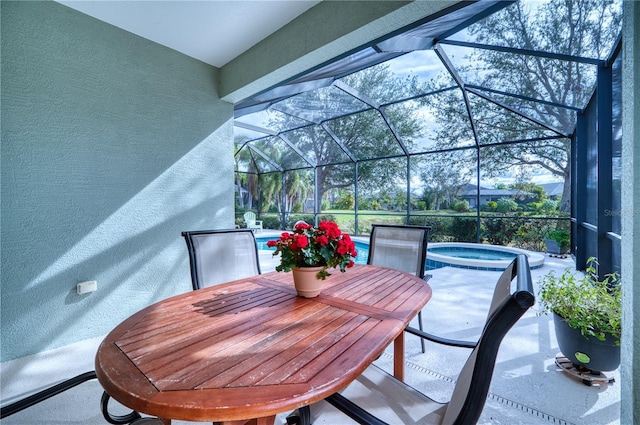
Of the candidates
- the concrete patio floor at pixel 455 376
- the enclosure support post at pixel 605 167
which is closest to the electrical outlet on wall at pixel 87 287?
the concrete patio floor at pixel 455 376

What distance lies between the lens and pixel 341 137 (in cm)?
747

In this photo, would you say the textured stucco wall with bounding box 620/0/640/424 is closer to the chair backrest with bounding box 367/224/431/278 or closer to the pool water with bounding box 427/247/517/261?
the chair backrest with bounding box 367/224/431/278

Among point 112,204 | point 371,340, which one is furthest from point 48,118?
point 371,340

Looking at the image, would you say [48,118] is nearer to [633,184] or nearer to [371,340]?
[371,340]

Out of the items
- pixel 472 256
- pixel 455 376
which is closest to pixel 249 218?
pixel 472 256

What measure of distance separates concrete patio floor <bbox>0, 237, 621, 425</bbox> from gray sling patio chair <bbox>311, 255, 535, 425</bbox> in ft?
0.81

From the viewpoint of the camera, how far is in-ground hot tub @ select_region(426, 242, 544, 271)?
485 centimetres

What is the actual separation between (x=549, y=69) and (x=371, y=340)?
4.72 metres

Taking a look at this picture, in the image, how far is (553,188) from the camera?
6547 millimetres

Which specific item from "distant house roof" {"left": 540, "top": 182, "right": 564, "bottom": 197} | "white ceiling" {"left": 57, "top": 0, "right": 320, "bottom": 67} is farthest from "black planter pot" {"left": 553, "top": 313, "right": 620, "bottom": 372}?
"distant house roof" {"left": 540, "top": 182, "right": 564, "bottom": 197}

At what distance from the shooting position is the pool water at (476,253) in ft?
20.4

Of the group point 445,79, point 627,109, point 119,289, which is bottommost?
point 119,289

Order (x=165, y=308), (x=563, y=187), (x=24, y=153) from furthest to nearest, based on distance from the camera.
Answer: (x=563, y=187) < (x=24, y=153) < (x=165, y=308)

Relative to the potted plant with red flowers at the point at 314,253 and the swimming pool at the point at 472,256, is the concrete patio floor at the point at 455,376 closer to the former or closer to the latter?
the potted plant with red flowers at the point at 314,253
